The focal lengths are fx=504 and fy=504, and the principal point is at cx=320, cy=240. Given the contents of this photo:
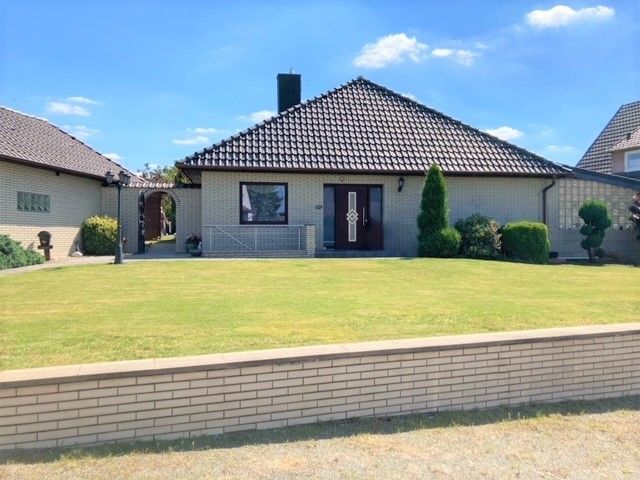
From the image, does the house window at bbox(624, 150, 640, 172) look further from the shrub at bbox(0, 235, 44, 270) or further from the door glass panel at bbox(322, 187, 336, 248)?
the shrub at bbox(0, 235, 44, 270)

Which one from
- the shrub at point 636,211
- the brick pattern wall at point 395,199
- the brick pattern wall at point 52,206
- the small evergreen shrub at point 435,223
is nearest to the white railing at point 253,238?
the brick pattern wall at point 395,199

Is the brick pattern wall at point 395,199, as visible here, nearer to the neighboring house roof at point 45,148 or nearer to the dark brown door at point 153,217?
the neighboring house roof at point 45,148

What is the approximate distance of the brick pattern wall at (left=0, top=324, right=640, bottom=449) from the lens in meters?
3.74

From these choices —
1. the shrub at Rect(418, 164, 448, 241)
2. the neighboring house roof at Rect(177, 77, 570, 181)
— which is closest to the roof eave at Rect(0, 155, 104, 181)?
the neighboring house roof at Rect(177, 77, 570, 181)

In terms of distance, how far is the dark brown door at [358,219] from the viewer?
17.8m

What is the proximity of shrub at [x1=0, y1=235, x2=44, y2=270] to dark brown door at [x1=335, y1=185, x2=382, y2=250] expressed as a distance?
965 centimetres

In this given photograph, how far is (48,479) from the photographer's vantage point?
3.37 metres

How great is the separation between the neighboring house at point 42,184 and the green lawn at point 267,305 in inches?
176

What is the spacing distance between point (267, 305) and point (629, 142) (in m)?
26.5

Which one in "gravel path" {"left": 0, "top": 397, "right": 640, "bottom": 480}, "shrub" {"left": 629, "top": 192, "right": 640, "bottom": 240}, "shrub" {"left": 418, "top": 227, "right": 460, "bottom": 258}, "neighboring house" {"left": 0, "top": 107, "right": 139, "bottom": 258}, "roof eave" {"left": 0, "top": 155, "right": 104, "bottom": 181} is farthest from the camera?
"shrub" {"left": 629, "top": 192, "right": 640, "bottom": 240}

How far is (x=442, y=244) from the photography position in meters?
15.5

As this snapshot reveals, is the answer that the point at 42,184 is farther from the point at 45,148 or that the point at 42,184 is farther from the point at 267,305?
the point at 267,305

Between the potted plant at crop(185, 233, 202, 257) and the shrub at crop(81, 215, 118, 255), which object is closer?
the potted plant at crop(185, 233, 202, 257)

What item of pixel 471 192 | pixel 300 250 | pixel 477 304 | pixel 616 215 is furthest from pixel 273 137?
pixel 616 215
